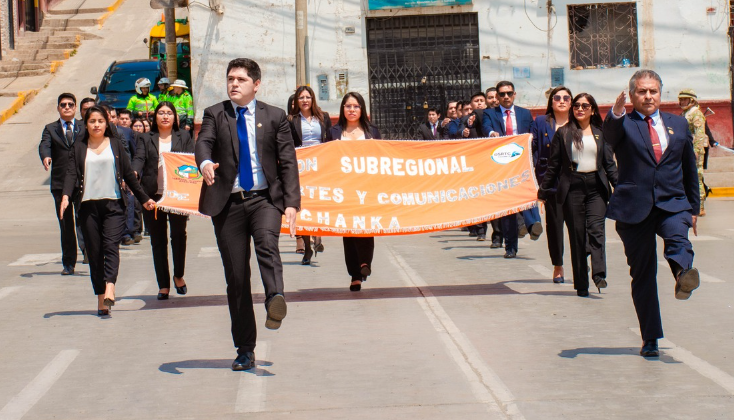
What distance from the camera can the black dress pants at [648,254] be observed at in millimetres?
7816

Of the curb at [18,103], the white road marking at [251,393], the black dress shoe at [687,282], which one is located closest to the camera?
the white road marking at [251,393]

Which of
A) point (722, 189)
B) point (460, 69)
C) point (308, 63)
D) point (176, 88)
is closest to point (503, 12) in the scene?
point (460, 69)

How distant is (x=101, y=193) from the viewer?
35.2 ft

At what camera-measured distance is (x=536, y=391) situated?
7.01 meters

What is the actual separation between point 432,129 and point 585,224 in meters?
9.15

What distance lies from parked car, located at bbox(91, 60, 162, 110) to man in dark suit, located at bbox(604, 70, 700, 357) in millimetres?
21441

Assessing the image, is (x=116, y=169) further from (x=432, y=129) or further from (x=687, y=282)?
(x=432, y=129)

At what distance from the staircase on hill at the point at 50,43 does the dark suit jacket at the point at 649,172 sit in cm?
3549

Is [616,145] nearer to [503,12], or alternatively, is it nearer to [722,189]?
[722,189]

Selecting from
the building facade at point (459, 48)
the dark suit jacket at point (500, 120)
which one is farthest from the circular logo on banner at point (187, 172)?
the building facade at point (459, 48)

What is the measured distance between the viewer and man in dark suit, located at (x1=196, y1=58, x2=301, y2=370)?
7754 millimetres

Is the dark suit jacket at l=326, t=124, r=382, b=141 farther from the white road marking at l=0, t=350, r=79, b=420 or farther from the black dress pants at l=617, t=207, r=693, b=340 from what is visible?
the black dress pants at l=617, t=207, r=693, b=340

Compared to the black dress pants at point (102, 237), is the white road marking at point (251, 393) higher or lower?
lower

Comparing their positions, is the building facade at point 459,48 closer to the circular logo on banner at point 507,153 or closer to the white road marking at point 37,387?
the circular logo on banner at point 507,153
